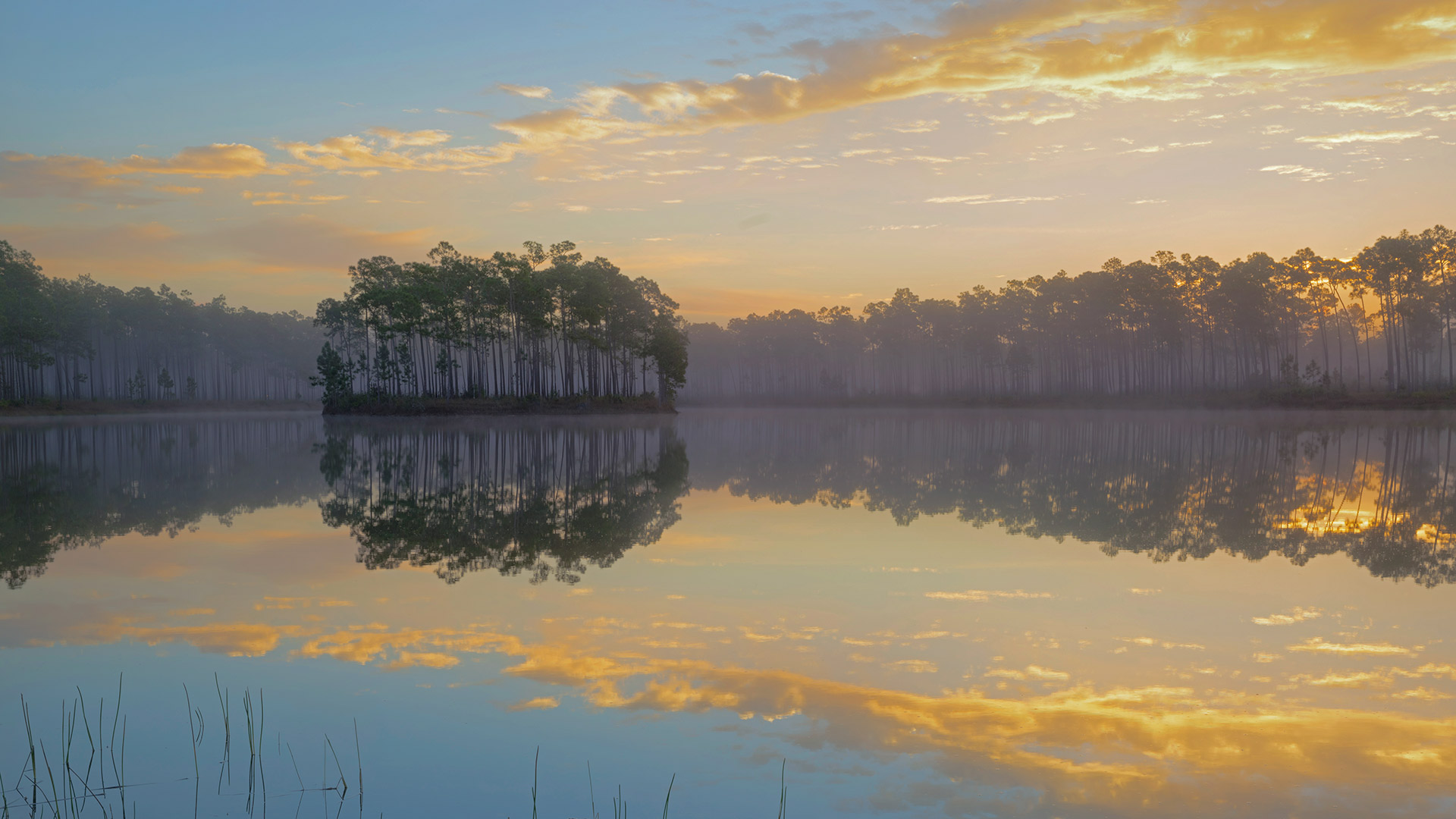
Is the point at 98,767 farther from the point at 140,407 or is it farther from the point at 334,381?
the point at 140,407

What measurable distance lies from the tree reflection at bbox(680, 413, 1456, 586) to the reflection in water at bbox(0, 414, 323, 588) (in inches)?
399

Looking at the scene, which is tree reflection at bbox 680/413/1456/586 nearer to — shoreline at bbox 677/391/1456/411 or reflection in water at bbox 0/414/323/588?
reflection in water at bbox 0/414/323/588

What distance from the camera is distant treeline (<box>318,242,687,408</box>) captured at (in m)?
71.8

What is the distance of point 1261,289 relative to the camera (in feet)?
268

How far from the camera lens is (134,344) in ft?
384

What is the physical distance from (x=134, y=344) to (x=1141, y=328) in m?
133

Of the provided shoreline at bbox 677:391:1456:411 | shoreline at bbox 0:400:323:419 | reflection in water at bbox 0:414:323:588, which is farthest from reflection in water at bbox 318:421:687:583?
shoreline at bbox 677:391:1456:411

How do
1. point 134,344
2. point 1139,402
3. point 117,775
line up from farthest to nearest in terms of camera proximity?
point 134,344, point 1139,402, point 117,775

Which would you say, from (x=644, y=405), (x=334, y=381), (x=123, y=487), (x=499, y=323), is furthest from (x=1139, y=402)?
(x=123, y=487)

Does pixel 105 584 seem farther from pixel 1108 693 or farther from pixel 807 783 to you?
pixel 1108 693

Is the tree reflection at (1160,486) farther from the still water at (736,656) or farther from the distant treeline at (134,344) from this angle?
the distant treeline at (134,344)

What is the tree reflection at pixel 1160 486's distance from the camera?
11.8 metres

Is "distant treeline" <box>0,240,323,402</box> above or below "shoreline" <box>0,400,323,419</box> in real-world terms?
above

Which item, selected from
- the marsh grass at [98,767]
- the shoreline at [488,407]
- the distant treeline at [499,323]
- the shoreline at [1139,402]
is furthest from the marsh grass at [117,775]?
the shoreline at [1139,402]
